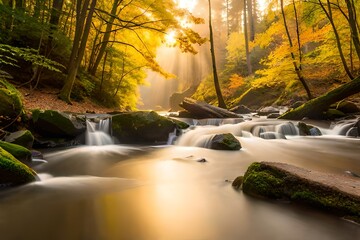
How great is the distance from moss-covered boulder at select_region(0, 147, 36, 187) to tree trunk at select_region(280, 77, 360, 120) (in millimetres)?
10936

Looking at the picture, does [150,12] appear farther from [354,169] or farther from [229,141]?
[354,169]

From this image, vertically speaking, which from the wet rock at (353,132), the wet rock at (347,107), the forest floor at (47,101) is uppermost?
the forest floor at (47,101)

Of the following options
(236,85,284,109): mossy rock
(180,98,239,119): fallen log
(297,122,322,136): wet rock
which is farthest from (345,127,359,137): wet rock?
(236,85,284,109): mossy rock

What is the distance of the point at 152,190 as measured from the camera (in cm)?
409

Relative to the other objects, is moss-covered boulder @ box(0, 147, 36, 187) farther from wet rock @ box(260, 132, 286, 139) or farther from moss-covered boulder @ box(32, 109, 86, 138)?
wet rock @ box(260, 132, 286, 139)

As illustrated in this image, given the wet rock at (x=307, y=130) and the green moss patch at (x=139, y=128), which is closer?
the green moss patch at (x=139, y=128)

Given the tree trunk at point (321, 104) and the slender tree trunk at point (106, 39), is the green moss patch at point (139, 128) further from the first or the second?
the tree trunk at point (321, 104)

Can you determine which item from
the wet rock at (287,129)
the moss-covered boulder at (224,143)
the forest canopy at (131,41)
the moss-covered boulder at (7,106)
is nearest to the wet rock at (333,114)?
the forest canopy at (131,41)

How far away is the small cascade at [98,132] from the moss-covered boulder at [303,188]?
589cm

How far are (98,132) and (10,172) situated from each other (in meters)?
4.80

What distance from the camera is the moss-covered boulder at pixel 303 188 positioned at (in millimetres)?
2738

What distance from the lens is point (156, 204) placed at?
3488 millimetres

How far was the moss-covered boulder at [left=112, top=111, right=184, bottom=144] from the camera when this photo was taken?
884cm

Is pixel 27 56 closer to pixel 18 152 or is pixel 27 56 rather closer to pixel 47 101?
pixel 18 152
